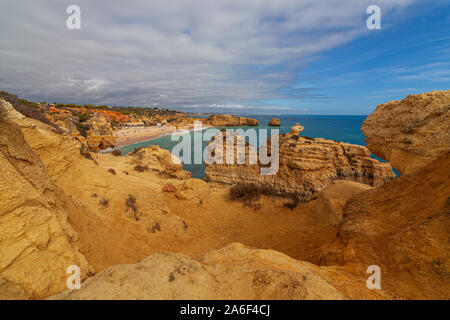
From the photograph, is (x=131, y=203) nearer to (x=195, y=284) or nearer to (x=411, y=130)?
(x=195, y=284)

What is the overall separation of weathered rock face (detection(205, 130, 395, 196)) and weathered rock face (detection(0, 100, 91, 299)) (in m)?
15.4

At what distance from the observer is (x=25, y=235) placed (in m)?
2.55

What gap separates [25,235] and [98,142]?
95.4 feet

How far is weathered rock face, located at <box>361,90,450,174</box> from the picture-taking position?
546cm

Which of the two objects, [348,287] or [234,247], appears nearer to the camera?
[348,287]

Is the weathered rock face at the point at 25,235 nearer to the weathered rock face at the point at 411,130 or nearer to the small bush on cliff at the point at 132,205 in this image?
the small bush on cliff at the point at 132,205

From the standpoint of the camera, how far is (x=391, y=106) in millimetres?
7066

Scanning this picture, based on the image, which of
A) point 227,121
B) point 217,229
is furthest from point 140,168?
point 227,121

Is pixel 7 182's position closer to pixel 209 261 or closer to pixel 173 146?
pixel 209 261

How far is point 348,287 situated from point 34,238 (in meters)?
4.68

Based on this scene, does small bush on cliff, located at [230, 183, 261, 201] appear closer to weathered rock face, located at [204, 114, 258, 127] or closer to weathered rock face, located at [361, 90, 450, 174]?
weathered rock face, located at [361, 90, 450, 174]
